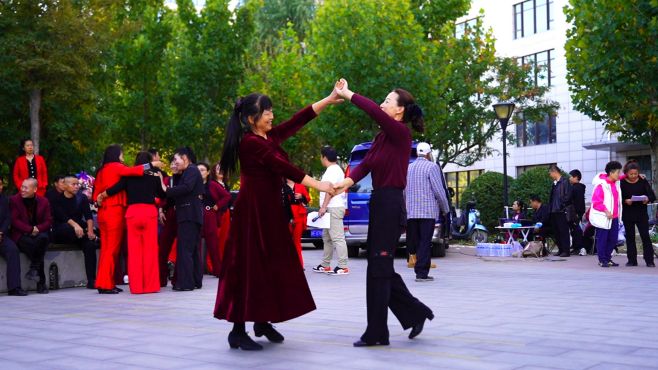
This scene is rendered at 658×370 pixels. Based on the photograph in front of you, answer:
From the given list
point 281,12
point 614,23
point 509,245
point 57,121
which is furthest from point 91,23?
point 281,12

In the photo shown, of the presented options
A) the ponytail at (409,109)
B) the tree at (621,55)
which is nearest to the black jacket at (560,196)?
A: the tree at (621,55)

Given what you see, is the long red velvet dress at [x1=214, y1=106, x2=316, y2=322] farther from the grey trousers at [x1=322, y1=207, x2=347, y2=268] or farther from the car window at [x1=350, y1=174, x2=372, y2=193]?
the car window at [x1=350, y1=174, x2=372, y2=193]

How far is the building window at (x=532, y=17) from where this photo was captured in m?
47.4

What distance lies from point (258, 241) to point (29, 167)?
10833 millimetres

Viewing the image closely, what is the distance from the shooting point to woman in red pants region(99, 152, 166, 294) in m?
11.9

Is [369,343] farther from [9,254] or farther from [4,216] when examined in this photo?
[4,216]

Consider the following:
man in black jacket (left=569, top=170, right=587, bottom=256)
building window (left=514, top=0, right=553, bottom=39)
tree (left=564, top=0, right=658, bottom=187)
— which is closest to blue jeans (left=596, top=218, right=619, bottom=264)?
man in black jacket (left=569, top=170, right=587, bottom=256)

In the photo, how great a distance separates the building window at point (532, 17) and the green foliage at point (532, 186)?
71.7 feet

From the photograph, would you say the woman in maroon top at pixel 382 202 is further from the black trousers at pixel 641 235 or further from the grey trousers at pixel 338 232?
the black trousers at pixel 641 235

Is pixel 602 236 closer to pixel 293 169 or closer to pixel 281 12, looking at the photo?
pixel 293 169

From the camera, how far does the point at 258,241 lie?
6898mm

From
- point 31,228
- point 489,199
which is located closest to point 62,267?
point 31,228

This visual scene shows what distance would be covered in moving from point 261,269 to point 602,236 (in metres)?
10.9

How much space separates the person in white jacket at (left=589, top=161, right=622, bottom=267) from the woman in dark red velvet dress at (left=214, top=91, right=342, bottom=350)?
33.7 ft
